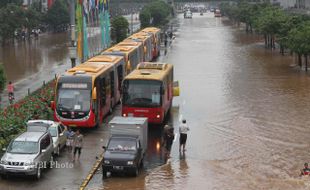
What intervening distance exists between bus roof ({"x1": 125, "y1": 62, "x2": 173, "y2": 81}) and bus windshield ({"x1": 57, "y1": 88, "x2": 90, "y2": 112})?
2311 mm

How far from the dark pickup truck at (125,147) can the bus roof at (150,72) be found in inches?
218

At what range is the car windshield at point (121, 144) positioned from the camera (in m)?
21.7

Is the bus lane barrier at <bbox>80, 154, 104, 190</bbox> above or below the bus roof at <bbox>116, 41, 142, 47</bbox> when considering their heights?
below

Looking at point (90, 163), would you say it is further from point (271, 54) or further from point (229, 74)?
point (271, 54)

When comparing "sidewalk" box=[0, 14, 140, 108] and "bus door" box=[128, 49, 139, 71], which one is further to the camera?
"bus door" box=[128, 49, 139, 71]

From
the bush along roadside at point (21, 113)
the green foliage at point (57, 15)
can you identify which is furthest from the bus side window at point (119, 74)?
the green foliage at point (57, 15)

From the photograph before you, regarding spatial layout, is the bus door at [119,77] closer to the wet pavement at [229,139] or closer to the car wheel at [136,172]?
the wet pavement at [229,139]

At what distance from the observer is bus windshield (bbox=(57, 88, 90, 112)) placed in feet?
92.0

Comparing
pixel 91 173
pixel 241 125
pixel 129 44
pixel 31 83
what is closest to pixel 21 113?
pixel 91 173

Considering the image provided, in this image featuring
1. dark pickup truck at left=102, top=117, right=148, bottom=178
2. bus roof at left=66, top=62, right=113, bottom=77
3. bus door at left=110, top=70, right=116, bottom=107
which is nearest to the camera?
dark pickup truck at left=102, top=117, right=148, bottom=178

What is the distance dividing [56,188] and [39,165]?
1.12 m

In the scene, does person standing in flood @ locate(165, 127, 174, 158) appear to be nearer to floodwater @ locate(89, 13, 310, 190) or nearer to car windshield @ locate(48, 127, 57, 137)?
floodwater @ locate(89, 13, 310, 190)

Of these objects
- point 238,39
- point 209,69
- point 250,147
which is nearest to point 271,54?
point 209,69

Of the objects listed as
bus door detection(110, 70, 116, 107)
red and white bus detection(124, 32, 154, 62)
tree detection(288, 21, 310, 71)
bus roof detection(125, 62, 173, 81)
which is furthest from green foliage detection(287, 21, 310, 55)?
bus door detection(110, 70, 116, 107)
